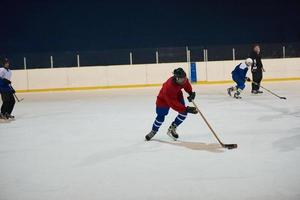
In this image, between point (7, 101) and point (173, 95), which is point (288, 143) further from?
point (7, 101)

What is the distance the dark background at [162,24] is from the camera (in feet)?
80.8

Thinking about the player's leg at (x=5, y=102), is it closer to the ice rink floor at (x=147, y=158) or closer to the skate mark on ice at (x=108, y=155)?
the ice rink floor at (x=147, y=158)

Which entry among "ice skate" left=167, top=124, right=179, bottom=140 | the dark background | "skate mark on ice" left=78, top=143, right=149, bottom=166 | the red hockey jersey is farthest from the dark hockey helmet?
the dark background

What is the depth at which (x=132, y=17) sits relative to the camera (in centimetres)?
2525

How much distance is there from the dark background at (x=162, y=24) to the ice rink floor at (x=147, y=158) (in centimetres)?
1689

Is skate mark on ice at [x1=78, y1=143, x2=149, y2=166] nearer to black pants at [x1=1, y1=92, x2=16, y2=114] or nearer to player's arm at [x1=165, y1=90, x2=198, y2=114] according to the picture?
player's arm at [x1=165, y1=90, x2=198, y2=114]

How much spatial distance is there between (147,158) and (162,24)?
21.1 m

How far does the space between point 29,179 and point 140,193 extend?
3.81ft

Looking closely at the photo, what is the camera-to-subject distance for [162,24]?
2514cm

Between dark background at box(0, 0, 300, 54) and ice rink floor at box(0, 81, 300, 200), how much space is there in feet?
55.4

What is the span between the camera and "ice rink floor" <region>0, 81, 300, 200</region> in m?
3.46

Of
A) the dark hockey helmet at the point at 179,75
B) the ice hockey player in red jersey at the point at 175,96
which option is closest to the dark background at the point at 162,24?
the ice hockey player in red jersey at the point at 175,96

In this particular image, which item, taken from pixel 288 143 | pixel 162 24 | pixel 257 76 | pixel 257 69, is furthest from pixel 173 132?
pixel 162 24

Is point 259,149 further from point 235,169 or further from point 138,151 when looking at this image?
point 138,151
